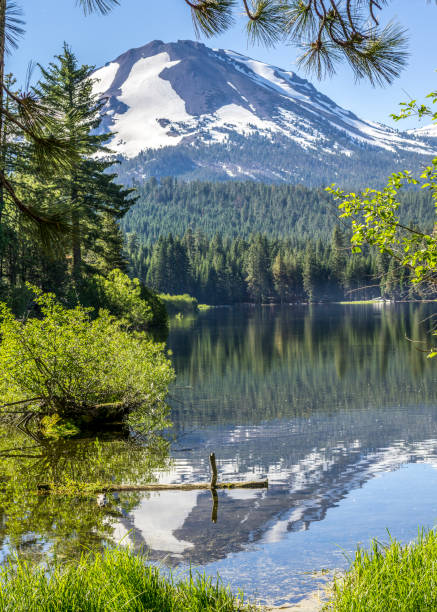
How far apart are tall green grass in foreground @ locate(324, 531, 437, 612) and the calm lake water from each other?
2804mm

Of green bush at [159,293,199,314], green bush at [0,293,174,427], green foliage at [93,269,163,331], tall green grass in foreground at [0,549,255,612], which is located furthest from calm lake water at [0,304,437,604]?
green bush at [159,293,199,314]

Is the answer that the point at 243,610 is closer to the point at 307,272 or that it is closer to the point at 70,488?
the point at 70,488

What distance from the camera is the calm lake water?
34.4ft

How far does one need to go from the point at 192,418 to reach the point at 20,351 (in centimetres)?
737

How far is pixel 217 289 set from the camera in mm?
155500

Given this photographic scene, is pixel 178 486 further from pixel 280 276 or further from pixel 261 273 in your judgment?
pixel 261 273

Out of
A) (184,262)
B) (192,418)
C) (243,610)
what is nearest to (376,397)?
(192,418)

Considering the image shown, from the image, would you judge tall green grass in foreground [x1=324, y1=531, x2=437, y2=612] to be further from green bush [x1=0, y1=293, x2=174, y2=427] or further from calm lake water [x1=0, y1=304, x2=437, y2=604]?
green bush [x1=0, y1=293, x2=174, y2=427]

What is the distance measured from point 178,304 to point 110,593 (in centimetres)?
10627

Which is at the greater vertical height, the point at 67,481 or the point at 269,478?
the point at 67,481

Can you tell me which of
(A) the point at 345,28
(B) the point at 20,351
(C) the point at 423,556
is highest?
(A) the point at 345,28

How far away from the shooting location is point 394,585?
565 centimetres

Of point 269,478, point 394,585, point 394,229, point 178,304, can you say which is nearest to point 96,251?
point 269,478

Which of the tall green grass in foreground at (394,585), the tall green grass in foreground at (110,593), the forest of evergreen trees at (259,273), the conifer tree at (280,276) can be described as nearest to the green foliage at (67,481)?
the tall green grass in foreground at (110,593)
